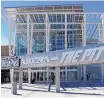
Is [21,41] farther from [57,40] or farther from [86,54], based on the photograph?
[86,54]

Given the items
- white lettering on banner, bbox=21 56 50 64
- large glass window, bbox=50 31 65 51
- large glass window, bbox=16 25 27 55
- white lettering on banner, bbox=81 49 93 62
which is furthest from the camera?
large glass window, bbox=50 31 65 51

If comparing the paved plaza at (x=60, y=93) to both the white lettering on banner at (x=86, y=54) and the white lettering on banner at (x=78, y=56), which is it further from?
the white lettering on banner at (x=86, y=54)

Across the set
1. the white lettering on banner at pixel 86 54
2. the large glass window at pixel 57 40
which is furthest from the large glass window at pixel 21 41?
the white lettering on banner at pixel 86 54

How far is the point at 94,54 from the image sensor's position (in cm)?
1934

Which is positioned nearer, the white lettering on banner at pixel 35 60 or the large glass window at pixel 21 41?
the white lettering on banner at pixel 35 60

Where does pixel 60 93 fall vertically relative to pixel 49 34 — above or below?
below

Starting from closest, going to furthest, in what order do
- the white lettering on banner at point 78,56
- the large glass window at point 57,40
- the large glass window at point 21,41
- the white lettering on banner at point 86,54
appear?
the white lettering on banner at point 78,56, the white lettering on banner at point 86,54, the large glass window at point 21,41, the large glass window at point 57,40

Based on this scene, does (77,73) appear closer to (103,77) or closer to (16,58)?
(103,77)

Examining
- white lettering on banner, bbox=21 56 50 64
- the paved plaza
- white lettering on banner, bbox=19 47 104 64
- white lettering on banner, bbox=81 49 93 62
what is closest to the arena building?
white lettering on banner, bbox=21 56 50 64

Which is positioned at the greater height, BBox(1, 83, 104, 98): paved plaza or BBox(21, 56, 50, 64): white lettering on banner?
BBox(21, 56, 50, 64): white lettering on banner

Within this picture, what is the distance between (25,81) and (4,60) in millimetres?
16251

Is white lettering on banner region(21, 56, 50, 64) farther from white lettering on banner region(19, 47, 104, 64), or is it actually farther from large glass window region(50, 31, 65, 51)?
large glass window region(50, 31, 65, 51)

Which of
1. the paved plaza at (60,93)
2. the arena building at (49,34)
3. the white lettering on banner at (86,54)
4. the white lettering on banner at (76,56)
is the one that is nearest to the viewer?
the paved plaza at (60,93)

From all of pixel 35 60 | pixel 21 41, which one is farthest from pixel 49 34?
pixel 35 60
